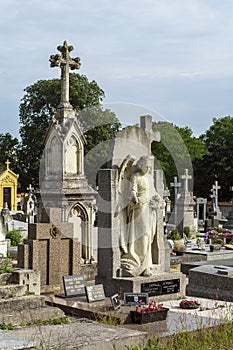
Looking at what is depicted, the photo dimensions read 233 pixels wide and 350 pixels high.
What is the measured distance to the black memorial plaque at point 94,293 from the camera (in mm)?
9632

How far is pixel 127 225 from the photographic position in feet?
36.1

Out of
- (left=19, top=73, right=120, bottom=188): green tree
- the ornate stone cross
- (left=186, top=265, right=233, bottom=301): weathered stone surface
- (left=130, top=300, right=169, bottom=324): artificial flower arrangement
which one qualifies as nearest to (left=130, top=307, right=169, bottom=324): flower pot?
(left=130, top=300, right=169, bottom=324): artificial flower arrangement

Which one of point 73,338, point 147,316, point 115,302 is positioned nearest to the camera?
point 73,338

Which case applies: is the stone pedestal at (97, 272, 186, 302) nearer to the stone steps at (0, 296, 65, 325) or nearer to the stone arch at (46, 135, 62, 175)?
the stone steps at (0, 296, 65, 325)

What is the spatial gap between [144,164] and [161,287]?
2385 mm

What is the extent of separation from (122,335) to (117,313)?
7.83 ft

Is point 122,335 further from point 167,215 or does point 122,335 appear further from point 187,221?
point 167,215

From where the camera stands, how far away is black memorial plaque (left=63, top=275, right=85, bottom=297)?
10109mm

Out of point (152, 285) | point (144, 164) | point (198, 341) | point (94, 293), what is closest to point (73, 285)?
point (94, 293)

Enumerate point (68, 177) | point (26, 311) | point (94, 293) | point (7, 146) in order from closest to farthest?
point (26, 311) → point (94, 293) → point (68, 177) → point (7, 146)

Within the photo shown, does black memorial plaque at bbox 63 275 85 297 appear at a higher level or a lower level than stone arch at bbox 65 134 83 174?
lower

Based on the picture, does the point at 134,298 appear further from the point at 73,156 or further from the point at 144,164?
the point at 73,156

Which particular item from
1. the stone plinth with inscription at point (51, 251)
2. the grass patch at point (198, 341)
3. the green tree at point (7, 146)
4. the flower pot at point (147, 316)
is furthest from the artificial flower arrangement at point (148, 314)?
the green tree at point (7, 146)

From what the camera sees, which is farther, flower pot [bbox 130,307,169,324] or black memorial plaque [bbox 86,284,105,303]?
black memorial plaque [bbox 86,284,105,303]
